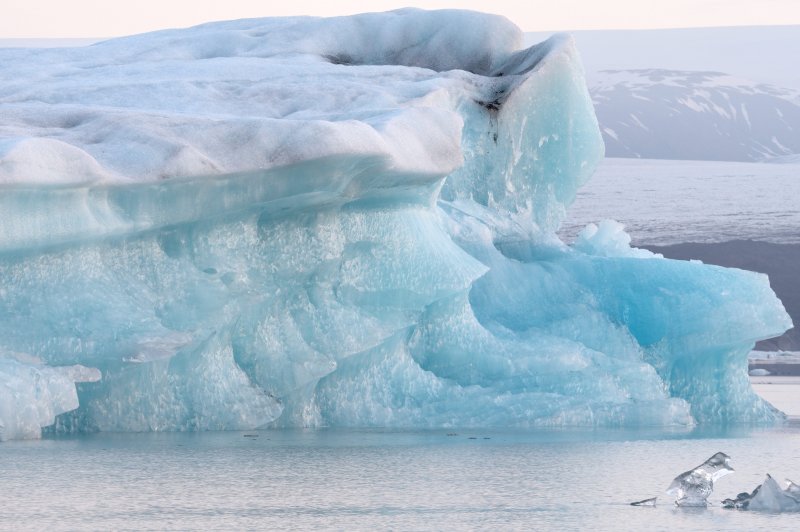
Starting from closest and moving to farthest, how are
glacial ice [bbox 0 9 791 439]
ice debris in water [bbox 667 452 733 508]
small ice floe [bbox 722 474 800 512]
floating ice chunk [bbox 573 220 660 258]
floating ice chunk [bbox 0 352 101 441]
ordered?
small ice floe [bbox 722 474 800 512], ice debris in water [bbox 667 452 733 508], floating ice chunk [bbox 0 352 101 441], glacial ice [bbox 0 9 791 439], floating ice chunk [bbox 573 220 660 258]

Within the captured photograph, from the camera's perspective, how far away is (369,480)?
523 centimetres

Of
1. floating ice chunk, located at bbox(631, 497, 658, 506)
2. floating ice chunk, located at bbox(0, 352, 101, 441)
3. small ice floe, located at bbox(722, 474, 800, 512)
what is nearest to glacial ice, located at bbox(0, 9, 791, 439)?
floating ice chunk, located at bbox(0, 352, 101, 441)

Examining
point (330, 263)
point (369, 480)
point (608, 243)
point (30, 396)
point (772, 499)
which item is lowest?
point (772, 499)

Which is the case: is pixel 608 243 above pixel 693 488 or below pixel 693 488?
above

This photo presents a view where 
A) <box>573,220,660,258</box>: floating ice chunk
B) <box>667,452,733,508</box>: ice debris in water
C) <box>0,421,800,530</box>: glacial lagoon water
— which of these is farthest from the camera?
<box>573,220,660,258</box>: floating ice chunk

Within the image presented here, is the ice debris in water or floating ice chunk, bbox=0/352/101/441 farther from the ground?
floating ice chunk, bbox=0/352/101/441

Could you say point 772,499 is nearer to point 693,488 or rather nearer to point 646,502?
point 693,488

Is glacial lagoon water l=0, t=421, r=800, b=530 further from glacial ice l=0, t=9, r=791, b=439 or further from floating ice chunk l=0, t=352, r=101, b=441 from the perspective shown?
glacial ice l=0, t=9, r=791, b=439

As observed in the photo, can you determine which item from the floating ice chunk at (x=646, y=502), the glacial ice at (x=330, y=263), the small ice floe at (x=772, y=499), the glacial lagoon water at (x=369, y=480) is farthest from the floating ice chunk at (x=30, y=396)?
the small ice floe at (x=772, y=499)

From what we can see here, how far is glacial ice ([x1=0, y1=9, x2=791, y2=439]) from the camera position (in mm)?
7148

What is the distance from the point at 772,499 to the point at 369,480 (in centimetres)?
144

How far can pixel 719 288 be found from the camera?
9.27m

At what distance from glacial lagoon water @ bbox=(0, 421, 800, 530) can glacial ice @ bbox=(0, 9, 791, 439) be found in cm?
52

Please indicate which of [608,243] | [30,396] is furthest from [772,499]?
[608,243]
